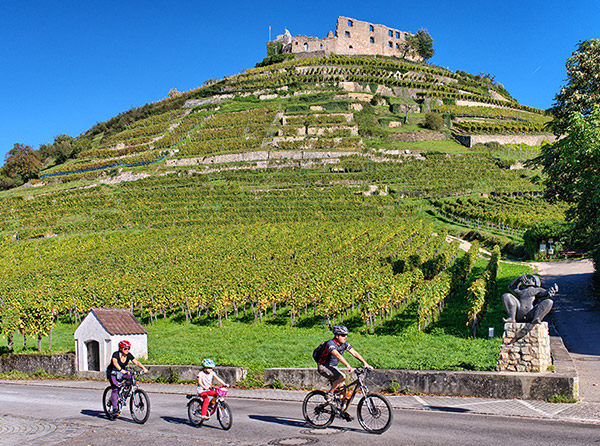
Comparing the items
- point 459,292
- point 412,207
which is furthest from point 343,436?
point 412,207

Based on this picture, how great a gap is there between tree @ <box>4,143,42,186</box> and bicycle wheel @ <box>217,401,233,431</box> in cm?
11117

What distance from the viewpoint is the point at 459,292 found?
3466cm

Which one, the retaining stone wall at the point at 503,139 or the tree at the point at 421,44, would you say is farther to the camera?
the tree at the point at 421,44

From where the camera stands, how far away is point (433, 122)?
10419 cm

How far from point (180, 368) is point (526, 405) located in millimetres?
10373

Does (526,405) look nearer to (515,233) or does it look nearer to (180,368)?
(180,368)

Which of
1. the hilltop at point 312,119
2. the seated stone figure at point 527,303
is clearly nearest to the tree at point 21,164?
the hilltop at point 312,119

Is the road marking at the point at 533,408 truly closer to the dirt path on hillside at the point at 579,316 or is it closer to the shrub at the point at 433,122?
the dirt path on hillside at the point at 579,316

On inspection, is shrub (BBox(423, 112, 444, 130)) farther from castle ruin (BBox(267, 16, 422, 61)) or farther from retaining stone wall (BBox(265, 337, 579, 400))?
retaining stone wall (BBox(265, 337, 579, 400))

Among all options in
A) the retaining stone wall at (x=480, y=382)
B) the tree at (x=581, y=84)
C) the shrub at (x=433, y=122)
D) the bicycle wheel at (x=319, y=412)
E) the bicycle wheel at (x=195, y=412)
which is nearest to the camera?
the bicycle wheel at (x=319, y=412)

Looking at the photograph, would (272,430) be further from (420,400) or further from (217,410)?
(420,400)

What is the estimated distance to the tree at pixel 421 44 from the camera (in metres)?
148

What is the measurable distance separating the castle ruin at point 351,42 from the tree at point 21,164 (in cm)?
6663

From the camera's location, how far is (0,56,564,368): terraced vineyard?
3459 cm
